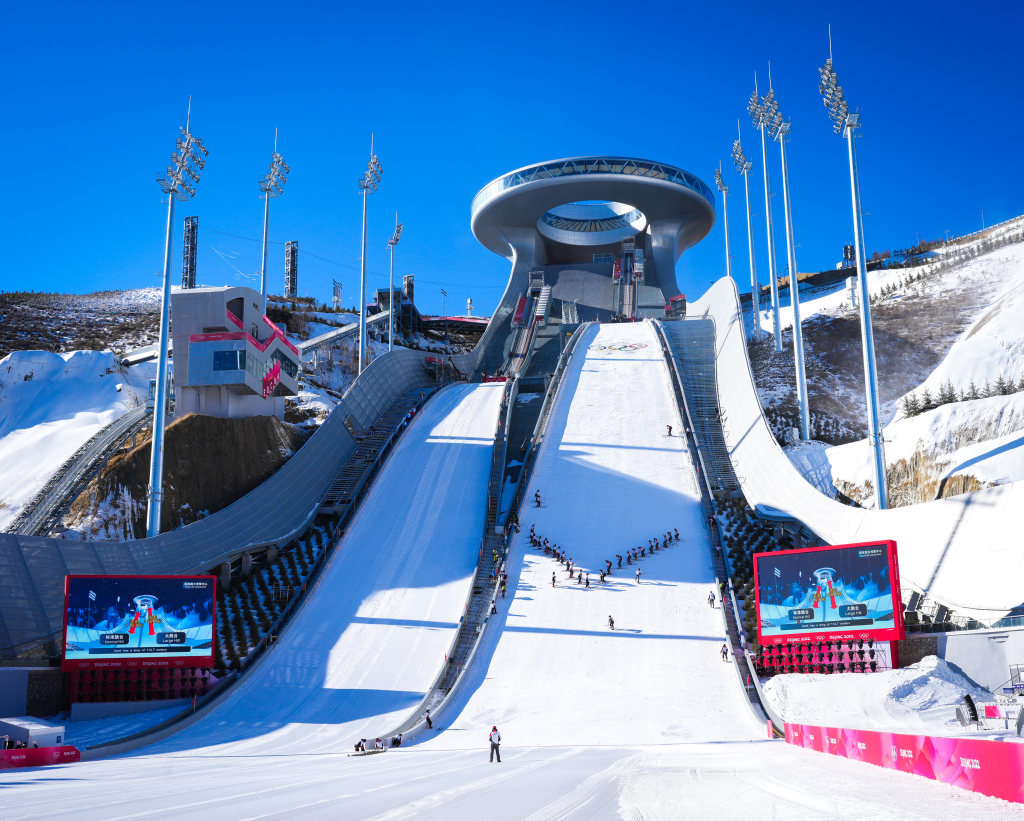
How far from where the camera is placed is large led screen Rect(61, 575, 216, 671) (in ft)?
57.5

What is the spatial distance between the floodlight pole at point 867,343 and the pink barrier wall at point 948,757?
11330 millimetres

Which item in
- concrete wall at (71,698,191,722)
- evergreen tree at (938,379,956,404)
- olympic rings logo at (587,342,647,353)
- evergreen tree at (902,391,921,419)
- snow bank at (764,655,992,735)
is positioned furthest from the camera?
olympic rings logo at (587,342,647,353)

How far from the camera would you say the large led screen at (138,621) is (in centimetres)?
1753

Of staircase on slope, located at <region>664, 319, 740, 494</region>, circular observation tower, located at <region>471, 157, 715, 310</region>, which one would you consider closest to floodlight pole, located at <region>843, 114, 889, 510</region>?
staircase on slope, located at <region>664, 319, 740, 494</region>

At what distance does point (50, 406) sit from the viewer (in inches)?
1154

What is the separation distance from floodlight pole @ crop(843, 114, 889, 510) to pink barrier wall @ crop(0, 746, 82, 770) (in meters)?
16.8

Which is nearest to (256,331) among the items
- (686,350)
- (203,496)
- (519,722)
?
(203,496)

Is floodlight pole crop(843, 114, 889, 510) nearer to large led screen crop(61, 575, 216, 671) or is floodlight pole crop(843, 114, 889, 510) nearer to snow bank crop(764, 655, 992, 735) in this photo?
snow bank crop(764, 655, 992, 735)

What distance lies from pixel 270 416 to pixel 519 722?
15.9m

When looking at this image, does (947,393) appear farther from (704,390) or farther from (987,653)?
(987,653)

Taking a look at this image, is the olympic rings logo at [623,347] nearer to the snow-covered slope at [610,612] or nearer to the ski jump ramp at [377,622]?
the snow-covered slope at [610,612]

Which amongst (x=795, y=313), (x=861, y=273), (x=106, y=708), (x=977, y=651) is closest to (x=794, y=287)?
(x=795, y=313)

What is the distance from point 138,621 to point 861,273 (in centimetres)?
1812

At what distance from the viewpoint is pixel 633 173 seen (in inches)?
2218
